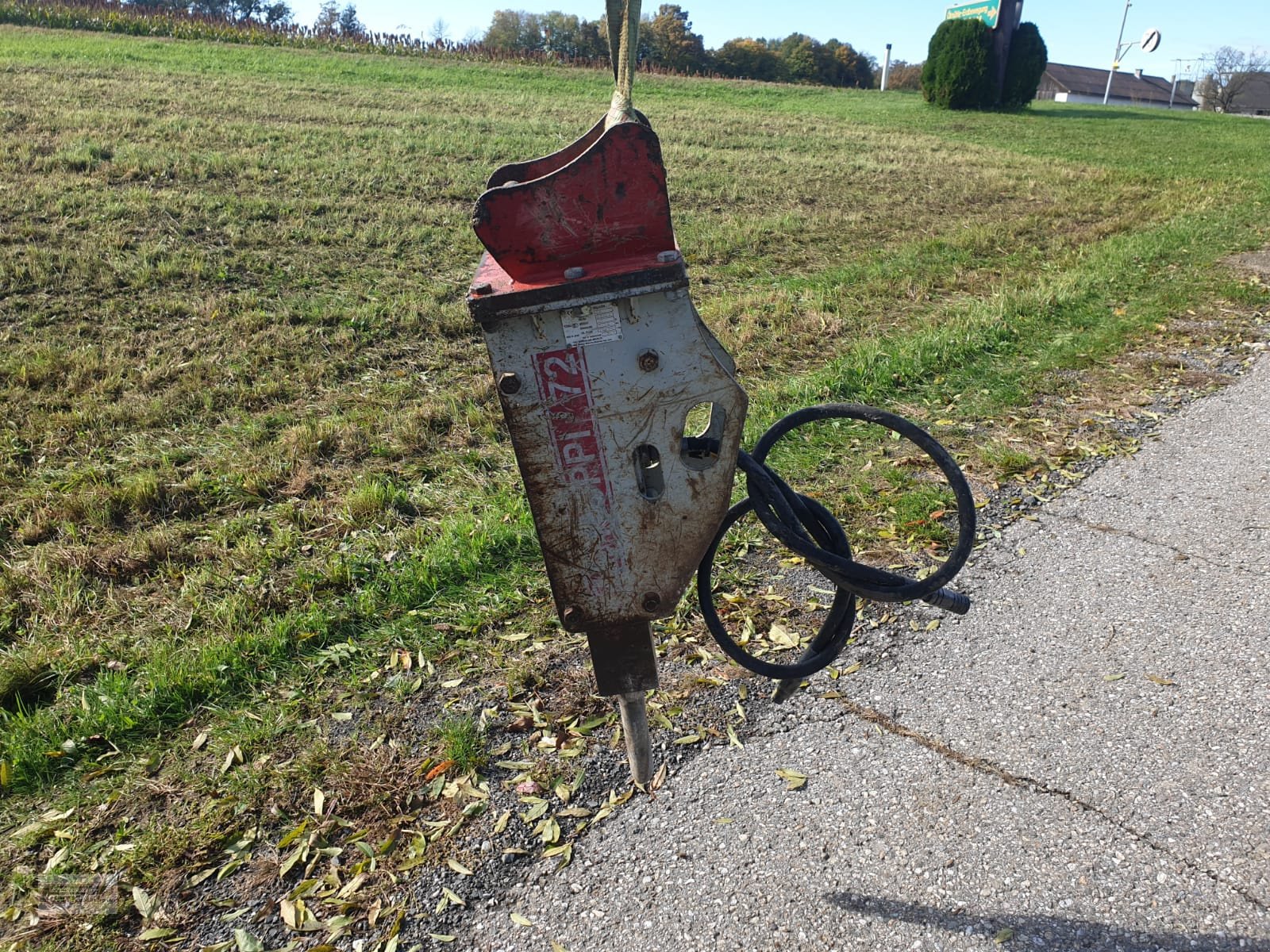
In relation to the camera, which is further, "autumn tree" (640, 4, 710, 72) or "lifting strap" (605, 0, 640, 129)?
"autumn tree" (640, 4, 710, 72)

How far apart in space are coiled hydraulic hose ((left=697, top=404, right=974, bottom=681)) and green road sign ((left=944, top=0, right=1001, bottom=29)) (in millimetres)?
28661

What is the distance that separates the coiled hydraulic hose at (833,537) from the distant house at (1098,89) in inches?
2627

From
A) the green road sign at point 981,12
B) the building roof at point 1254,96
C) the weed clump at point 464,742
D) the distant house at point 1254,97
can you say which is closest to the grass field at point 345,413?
the weed clump at point 464,742

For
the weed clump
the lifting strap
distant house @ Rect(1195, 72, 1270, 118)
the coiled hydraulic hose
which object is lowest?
the weed clump

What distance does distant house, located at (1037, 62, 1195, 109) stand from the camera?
6122 cm

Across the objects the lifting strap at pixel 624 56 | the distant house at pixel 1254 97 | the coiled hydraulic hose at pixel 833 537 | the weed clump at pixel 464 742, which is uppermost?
the distant house at pixel 1254 97

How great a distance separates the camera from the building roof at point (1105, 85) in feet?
203

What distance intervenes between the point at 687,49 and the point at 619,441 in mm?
47407

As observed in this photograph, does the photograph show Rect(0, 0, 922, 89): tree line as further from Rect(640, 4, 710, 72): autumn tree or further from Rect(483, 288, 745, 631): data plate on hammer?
Rect(483, 288, 745, 631): data plate on hammer

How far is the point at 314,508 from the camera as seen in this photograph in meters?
4.51

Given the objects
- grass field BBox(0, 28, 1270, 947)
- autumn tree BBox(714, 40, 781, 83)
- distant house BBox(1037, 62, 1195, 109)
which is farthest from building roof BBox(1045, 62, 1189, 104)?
grass field BBox(0, 28, 1270, 947)

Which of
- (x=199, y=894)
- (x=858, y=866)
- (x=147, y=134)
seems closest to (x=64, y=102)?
(x=147, y=134)

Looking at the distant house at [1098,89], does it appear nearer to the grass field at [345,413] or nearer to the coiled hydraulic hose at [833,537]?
the grass field at [345,413]

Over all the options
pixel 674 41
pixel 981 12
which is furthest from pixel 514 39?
pixel 981 12
